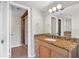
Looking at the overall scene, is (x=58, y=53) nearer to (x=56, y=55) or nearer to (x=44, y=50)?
(x=56, y=55)

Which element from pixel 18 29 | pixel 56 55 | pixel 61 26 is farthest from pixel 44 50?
pixel 18 29

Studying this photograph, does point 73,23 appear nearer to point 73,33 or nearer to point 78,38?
point 73,33

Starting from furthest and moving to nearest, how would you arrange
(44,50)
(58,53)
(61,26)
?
(61,26), (44,50), (58,53)

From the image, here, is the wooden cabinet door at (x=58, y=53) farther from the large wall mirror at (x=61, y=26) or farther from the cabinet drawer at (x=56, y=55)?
the large wall mirror at (x=61, y=26)

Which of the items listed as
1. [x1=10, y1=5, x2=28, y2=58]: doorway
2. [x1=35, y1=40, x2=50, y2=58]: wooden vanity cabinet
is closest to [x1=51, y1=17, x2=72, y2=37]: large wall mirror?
[x1=35, y1=40, x2=50, y2=58]: wooden vanity cabinet

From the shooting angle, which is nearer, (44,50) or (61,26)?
(44,50)

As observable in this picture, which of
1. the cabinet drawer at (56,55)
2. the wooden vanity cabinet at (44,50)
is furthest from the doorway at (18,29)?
the cabinet drawer at (56,55)

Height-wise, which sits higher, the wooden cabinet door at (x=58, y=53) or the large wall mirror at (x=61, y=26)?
the large wall mirror at (x=61, y=26)

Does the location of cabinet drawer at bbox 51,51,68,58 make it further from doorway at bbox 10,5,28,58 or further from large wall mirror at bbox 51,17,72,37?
doorway at bbox 10,5,28,58

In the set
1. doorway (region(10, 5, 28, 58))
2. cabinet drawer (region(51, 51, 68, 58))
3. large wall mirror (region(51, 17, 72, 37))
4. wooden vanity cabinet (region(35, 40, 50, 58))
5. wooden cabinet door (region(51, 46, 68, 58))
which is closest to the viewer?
wooden cabinet door (region(51, 46, 68, 58))

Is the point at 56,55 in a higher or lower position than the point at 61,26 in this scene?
lower

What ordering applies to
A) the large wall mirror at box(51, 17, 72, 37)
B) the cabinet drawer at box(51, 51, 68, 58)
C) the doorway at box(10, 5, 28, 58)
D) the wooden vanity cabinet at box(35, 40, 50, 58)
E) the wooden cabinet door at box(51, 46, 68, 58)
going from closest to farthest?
the wooden cabinet door at box(51, 46, 68, 58) < the cabinet drawer at box(51, 51, 68, 58) < the wooden vanity cabinet at box(35, 40, 50, 58) < the large wall mirror at box(51, 17, 72, 37) < the doorway at box(10, 5, 28, 58)

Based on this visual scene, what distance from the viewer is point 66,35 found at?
277 cm

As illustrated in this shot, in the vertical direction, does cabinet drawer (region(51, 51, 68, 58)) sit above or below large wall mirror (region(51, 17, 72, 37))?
below
